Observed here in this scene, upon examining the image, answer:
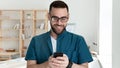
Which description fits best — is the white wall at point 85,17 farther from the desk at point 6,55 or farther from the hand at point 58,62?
the hand at point 58,62

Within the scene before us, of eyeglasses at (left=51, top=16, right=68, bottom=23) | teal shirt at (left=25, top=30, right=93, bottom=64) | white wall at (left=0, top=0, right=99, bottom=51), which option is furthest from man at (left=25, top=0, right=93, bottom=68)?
white wall at (left=0, top=0, right=99, bottom=51)

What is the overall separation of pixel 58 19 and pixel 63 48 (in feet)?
0.86

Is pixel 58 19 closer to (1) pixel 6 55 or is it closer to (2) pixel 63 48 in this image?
(2) pixel 63 48

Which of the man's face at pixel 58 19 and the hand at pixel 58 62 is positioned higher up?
the man's face at pixel 58 19

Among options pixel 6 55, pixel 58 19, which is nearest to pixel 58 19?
pixel 58 19

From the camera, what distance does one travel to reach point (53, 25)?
4.97 feet

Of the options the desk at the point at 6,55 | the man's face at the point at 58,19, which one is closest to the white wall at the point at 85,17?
the desk at the point at 6,55

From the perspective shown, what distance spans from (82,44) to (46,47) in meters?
0.26

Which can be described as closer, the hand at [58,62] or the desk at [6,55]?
the hand at [58,62]

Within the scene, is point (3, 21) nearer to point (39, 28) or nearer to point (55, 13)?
point (39, 28)

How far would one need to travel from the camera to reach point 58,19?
151 centimetres

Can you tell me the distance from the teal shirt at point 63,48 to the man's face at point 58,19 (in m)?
0.15

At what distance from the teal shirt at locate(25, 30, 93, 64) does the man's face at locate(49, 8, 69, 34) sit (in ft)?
0.48

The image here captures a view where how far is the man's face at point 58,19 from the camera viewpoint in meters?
1.50
